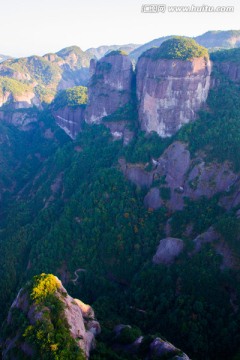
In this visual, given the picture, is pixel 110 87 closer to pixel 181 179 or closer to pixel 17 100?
pixel 181 179

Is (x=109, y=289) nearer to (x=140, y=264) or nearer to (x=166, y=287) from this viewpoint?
(x=140, y=264)

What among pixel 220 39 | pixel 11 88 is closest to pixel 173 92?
pixel 11 88

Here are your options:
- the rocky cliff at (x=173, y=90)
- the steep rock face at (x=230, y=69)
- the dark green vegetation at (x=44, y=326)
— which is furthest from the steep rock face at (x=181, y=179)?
the dark green vegetation at (x=44, y=326)

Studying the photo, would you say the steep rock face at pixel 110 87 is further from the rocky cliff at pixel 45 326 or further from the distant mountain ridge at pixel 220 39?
the distant mountain ridge at pixel 220 39

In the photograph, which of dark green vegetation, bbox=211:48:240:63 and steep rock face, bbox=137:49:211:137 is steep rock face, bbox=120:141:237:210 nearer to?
steep rock face, bbox=137:49:211:137

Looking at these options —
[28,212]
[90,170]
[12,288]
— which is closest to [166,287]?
[12,288]
